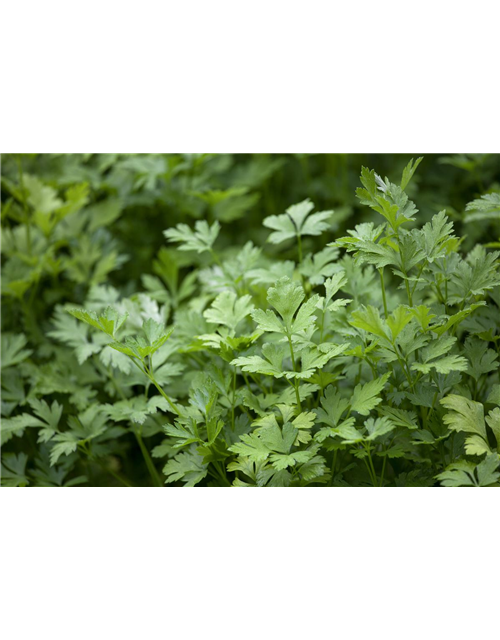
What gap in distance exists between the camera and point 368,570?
0.77 m

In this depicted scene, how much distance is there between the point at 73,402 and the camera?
1.17 metres

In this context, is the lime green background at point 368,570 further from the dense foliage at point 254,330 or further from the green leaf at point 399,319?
the green leaf at point 399,319

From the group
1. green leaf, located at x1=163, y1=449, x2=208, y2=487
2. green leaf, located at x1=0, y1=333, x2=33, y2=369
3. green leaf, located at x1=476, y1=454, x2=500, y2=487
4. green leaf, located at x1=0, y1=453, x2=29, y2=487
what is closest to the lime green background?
green leaf, located at x1=476, y1=454, x2=500, y2=487

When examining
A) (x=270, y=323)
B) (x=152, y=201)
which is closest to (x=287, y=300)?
(x=270, y=323)

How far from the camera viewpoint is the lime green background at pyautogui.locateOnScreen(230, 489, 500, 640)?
76 centimetres

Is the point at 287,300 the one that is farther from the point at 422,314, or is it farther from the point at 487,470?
the point at 487,470

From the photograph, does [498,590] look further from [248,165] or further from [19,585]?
[248,165]

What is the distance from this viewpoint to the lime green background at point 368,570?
0.76 m

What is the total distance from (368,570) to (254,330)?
468 mm

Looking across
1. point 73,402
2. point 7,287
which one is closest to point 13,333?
point 7,287

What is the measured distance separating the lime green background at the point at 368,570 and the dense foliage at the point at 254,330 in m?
0.07

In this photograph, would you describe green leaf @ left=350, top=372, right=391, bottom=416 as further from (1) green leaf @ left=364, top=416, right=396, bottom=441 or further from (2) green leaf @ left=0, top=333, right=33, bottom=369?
(2) green leaf @ left=0, top=333, right=33, bottom=369

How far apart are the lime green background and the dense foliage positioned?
0.23 feet

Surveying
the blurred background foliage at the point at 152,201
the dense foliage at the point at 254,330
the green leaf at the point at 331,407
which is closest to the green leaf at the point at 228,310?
the dense foliage at the point at 254,330
